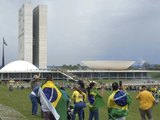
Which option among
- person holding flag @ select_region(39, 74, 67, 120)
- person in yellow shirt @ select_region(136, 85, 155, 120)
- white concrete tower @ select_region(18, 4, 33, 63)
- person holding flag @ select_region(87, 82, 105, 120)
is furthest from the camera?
white concrete tower @ select_region(18, 4, 33, 63)

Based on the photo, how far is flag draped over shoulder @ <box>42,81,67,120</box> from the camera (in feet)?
27.3

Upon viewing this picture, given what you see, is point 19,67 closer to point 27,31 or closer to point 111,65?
point 27,31

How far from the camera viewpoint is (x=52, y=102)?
829 cm

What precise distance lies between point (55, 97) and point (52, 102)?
0.12 m

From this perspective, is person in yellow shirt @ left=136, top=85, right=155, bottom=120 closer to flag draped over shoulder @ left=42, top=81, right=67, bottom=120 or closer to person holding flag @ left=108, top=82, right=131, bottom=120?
person holding flag @ left=108, top=82, right=131, bottom=120

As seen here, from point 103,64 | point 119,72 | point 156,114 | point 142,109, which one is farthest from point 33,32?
point 142,109

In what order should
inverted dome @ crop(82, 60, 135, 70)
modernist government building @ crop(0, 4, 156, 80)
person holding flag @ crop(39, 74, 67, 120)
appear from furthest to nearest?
inverted dome @ crop(82, 60, 135, 70), modernist government building @ crop(0, 4, 156, 80), person holding flag @ crop(39, 74, 67, 120)

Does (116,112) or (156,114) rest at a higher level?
(116,112)

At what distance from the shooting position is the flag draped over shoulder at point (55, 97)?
8.31 m

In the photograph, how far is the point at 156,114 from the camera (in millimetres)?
23094

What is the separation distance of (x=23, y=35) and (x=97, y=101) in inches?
3989

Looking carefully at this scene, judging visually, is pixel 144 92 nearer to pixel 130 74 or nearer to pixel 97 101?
pixel 97 101

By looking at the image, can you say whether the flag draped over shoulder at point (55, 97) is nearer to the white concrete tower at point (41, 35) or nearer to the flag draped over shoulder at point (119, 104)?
the flag draped over shoulder at point (119, 104)

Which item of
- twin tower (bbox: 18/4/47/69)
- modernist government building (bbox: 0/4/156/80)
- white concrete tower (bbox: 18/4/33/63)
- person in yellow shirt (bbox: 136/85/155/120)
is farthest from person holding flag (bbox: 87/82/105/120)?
white concrete tower (bbox: 18/4/33/63)
